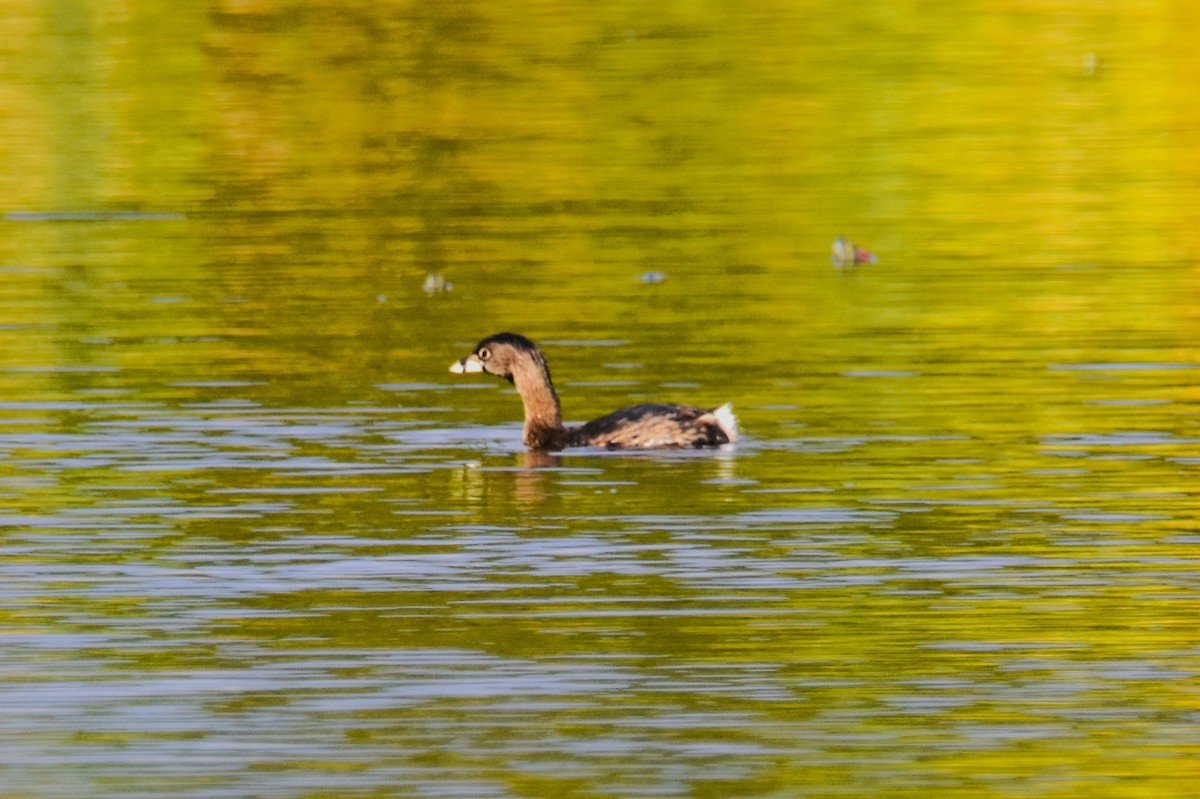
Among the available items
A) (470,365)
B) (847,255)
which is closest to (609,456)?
(470,365)

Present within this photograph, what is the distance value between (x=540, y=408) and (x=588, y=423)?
28 centimetres

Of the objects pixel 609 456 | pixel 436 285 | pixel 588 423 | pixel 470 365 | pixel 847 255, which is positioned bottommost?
pixel 609 456

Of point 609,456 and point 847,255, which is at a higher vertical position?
point 847,255

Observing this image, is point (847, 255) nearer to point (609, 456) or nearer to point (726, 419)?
point (609, 456)

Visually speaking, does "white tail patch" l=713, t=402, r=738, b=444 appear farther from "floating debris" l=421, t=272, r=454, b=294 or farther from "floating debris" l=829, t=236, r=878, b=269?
"floating debris" l=829, t=236, r=878, b=269

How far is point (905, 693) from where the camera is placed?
10734mm

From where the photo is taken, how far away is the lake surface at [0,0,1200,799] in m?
10.3

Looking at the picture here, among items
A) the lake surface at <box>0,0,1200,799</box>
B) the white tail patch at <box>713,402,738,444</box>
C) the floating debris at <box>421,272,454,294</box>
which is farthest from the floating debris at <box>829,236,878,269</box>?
the white tail patch at <box>713,402,738,444</box>

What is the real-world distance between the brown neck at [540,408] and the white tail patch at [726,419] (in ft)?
3.50

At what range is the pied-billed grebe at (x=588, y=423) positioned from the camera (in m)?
16.7

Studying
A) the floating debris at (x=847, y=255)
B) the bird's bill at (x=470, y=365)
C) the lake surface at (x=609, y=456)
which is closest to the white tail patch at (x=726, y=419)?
the lake surface at (x=609, y=456)

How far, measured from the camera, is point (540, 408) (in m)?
17.3

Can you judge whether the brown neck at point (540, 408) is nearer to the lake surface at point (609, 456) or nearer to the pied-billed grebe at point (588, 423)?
the pied-billed grebe at point (588, 423)

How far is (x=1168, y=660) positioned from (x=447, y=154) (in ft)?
76.5
